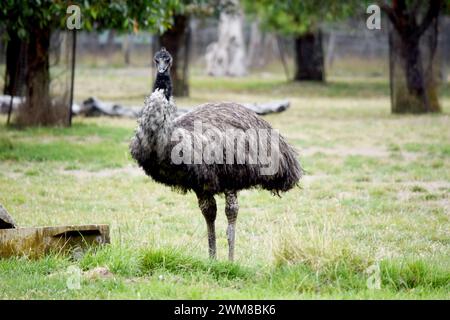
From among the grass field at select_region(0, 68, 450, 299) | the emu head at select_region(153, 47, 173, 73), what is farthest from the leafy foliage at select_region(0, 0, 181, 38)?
the emu head at select_region(153, 47, 173, 73)

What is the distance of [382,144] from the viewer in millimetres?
17516

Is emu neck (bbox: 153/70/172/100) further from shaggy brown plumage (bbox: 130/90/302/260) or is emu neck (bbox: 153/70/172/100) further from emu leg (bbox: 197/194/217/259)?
emu leg (bbox: 197/194/217/259)

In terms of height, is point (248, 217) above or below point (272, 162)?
below

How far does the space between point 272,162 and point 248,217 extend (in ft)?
8.87

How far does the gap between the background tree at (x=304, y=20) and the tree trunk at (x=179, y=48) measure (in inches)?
115

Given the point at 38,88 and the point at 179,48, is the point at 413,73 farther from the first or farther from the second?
the point at 38,88

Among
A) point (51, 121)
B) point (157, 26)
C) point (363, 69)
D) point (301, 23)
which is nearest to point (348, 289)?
point (157, 26)

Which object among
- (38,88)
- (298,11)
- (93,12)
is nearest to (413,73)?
(298,11)

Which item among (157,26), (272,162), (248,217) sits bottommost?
(248,217)

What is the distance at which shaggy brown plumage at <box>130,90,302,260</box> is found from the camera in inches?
288

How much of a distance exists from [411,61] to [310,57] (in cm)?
1391

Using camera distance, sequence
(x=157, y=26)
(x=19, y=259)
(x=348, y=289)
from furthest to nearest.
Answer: (x=157, y=26)
(x=19, y=259)
(x=348, y=289)

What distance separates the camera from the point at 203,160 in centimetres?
753

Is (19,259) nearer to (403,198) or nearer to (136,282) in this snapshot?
(136,282)
